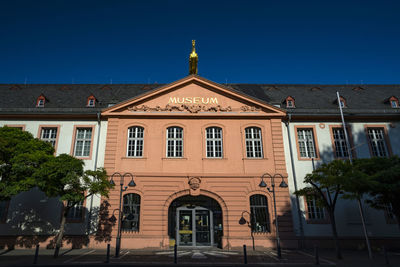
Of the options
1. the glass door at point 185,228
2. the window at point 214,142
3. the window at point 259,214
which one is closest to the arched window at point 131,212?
the glass door at point 185,228

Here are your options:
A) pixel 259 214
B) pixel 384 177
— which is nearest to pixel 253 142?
pixel 259 214

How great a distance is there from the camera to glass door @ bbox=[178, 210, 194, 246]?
670 inches

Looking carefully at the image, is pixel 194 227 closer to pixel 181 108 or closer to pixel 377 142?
pixel 181 108

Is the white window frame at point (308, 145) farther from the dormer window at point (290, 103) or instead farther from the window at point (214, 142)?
the window at point (214, 142)

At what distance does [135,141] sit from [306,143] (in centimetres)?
1236

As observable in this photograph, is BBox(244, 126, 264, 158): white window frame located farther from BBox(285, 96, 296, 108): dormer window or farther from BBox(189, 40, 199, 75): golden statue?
BBox(189, 40, 199, 75): golden statue

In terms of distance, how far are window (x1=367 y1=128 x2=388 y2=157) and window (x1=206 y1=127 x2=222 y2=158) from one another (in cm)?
1102

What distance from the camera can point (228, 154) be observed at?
709 inches

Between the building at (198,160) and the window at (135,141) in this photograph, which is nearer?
the building at (198,160)

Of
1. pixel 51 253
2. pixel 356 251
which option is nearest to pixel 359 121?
pixel 356 251

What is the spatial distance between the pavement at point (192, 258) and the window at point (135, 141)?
245 inches

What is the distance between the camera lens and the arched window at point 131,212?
16453 mm

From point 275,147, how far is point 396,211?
751 cm

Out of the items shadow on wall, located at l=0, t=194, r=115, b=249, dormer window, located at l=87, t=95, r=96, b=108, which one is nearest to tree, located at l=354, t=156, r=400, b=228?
shadow on wall, located at l=0, t=194, r=115, b=249
